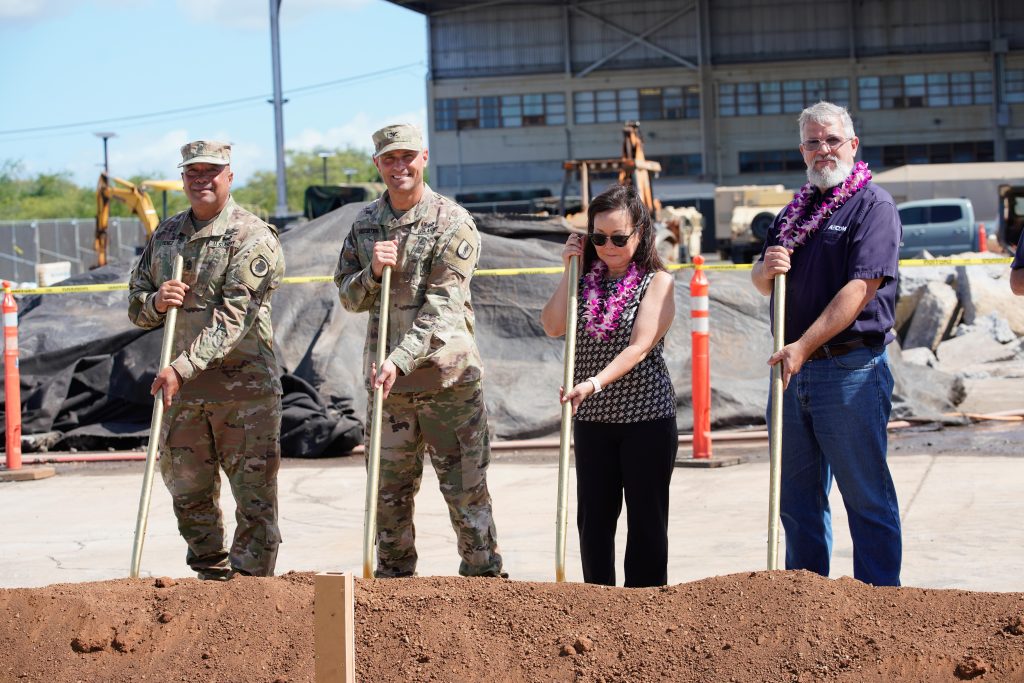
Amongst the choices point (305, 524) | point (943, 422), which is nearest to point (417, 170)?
point (305, 524)

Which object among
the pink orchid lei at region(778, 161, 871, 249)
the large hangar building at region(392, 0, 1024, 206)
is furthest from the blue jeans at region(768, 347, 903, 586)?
the large hangar building at region(392, 0, 1024, 206)

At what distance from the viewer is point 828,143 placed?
4590 millimetres

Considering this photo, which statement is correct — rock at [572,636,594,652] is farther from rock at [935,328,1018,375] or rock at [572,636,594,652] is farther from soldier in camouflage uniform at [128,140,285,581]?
rock at [935,328,1018,375]

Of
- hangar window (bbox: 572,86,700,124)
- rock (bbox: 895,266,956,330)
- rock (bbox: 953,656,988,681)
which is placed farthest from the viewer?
hangar window (bbox: 572,86,700,124)

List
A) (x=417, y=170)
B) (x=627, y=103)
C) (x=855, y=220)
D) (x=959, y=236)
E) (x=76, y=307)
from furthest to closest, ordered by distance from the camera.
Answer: (x=627, y=103) → (x=959, y=236) → (x=76, y=307) → (x=417, y=170) → (x=855, y=220)

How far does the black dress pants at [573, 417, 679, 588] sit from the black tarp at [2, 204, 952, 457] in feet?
17.1

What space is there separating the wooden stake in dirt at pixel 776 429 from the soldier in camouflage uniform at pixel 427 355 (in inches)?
50.1

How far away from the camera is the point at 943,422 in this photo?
1042 centimetres

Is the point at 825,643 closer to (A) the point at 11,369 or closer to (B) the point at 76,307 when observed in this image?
(A) the point at 11,369

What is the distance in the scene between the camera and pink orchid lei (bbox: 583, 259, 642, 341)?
4.87 m

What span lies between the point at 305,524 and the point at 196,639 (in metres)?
3.34

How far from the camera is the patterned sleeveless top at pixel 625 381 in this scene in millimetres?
4832

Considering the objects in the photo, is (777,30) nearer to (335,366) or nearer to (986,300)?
(986,300)

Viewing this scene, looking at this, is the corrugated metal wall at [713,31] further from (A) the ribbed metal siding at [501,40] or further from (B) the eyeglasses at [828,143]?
(B) the eyeglasses at [828,143]
